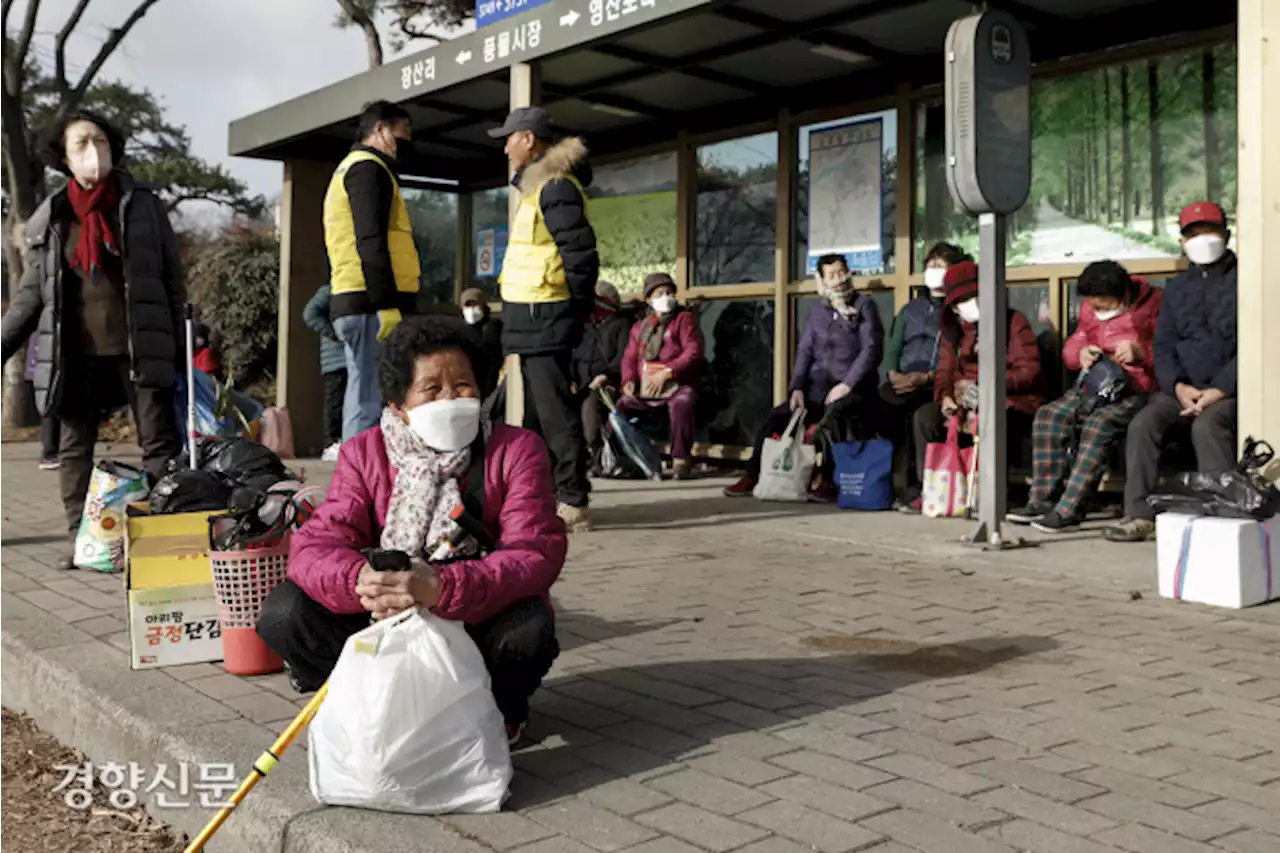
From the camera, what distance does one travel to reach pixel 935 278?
8414 millimetres

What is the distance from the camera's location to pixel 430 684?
117 inches

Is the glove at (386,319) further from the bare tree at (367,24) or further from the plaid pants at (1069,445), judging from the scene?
the bare tree at (367,24)

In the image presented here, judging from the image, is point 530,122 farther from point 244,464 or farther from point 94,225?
point 244,464

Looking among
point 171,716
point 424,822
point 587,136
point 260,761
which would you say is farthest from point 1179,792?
point 587,136

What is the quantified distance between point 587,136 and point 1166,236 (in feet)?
18.0

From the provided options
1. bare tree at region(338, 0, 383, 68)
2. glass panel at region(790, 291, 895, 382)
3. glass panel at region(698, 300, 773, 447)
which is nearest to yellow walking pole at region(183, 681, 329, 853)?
glass panel at region(790, 291, 895, 382)

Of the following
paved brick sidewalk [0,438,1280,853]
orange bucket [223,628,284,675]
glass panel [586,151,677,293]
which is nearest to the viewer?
paved brick sidewalk [0,438,1280,853]

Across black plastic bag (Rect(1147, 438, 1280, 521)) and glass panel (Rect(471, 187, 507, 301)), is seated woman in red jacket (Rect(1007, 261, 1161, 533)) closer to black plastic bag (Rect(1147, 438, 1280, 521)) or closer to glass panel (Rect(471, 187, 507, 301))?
black plastic bag (Rect(1147, 438, 1280, 521))

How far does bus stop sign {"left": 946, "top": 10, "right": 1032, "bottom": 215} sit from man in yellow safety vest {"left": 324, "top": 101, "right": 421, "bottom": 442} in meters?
2.73

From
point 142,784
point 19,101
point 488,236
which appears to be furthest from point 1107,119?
point 19,101

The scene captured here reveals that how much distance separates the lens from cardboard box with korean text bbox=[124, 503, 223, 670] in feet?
14.0

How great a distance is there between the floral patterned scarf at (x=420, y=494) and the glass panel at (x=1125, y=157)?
239 inches

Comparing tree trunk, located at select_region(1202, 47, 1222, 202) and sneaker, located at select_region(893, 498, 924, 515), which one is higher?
tree trunk, located at select_region(1202, 47, 1222, 202)

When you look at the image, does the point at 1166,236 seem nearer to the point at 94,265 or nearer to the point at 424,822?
the point at 94,265
